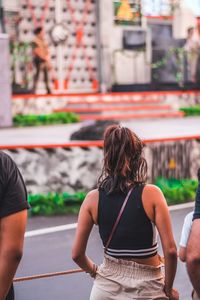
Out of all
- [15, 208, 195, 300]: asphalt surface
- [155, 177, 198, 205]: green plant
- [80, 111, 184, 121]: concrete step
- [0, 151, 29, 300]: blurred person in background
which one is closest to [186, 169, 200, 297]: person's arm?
[0, 151, 29, 300]: blurred person in background

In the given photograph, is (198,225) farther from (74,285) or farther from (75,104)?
(75,104)

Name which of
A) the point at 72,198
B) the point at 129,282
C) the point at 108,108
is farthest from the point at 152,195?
the point at 108,108

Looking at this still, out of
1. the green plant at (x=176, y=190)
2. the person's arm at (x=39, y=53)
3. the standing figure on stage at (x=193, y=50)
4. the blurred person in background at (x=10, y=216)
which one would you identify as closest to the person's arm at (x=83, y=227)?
the blurred person in background at (x=10, y=216)

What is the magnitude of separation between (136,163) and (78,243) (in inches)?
19.3

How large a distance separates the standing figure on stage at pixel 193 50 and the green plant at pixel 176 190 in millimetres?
15635

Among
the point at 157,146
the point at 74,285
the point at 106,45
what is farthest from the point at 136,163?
the point at 106,45

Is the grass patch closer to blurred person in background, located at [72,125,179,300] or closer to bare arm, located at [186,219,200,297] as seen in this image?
blurred person in background, located at [72,125,179,300]

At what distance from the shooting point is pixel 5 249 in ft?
8.65

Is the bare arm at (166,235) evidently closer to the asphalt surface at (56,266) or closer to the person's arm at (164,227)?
the person's arm at (164,227)

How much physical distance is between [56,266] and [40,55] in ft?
48.5

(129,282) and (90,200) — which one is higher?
(90,200)

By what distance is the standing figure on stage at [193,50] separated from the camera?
2552 centimetres

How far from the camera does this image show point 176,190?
9.88 m

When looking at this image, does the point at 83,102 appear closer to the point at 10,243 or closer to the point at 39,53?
the point at 39,53
